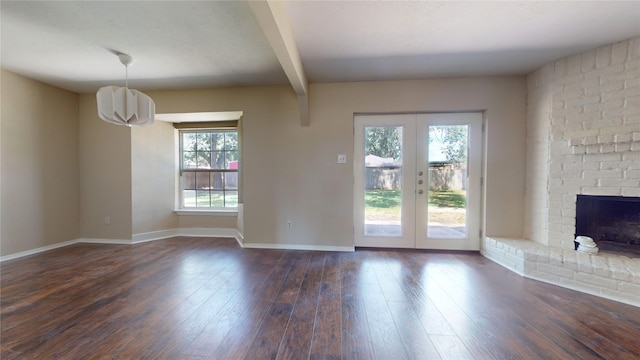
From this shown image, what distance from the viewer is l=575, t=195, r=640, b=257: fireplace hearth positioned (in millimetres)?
2658

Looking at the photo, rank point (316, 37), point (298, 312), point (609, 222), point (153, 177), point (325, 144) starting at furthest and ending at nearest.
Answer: point (153, 177) < point (325, 144) < point (609, 222) < point (316, 37) < point (298, 312)

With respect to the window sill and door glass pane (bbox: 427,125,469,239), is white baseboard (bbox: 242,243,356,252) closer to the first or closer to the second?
the window sill

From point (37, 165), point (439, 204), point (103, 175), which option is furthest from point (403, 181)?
point (37, 165)

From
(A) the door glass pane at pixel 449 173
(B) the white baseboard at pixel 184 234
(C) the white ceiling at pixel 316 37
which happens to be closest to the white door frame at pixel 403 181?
(A) the door glass pane at pixel 449 173

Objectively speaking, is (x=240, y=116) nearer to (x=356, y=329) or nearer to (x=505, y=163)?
(x=356, y=329)

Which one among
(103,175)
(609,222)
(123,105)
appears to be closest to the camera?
(123,105)

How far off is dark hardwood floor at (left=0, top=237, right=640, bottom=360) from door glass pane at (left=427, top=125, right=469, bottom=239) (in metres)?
0.72

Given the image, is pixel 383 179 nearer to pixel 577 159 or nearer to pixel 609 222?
pixel 577 159

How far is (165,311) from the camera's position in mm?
1926

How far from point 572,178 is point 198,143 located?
5.61 meters

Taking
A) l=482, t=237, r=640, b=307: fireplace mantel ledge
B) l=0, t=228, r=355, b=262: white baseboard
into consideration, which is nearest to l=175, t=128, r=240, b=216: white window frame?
l=0, t=228, r=355, b=262: white baseboard

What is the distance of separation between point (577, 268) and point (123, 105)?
16.2ft

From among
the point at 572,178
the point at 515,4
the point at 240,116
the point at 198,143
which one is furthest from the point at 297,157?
the point at 572,178

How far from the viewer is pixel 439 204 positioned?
343cm
